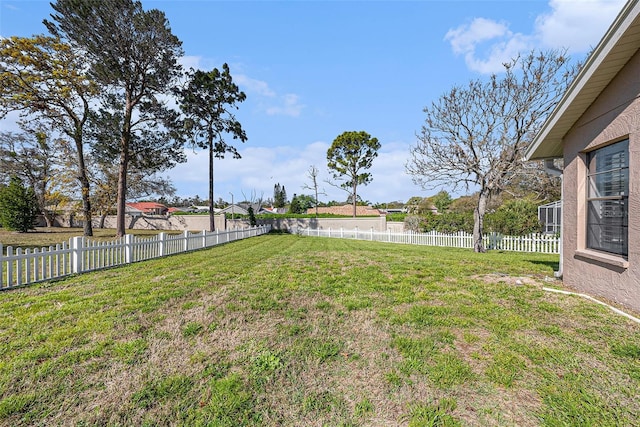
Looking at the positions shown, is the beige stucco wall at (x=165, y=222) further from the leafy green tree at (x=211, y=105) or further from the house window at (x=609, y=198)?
the house window at (x=609, y=198)

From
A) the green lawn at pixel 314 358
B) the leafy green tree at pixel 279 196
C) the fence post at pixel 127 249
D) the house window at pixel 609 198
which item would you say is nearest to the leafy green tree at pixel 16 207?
the fence post at pixel 127 249

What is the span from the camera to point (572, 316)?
372 centimetres

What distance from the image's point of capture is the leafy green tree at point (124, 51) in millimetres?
13984

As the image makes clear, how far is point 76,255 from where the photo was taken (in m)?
6.55

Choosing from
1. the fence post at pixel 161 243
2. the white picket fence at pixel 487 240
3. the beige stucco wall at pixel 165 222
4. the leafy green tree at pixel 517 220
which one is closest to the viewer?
the fence post at pixel 161 243

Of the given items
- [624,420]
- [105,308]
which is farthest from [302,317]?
[624,420]

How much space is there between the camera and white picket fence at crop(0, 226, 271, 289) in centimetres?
539

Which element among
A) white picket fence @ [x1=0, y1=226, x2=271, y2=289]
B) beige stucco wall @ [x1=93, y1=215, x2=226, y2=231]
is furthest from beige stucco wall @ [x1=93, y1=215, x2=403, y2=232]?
white picket fence @ [x1=0, y1=226, x2=271, y2=289]

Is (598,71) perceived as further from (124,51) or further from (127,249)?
(124,51)

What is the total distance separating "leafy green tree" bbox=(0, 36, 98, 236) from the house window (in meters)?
22.0

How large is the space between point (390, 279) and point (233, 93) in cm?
2150

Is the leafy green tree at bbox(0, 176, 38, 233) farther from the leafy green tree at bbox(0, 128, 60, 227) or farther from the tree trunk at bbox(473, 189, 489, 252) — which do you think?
the tree trunk at bbox(473, 189, 489, 252)

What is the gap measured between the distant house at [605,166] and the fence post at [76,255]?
32.4 feet

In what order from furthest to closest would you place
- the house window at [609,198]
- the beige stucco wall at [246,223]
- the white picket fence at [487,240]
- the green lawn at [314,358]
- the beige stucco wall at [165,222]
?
the beige stucco wall at [165,222] → the beige stucco wall at [246,223] → the white picket fence at [487,240] → the house window at [609,198] → the green lawn at [314,358]
